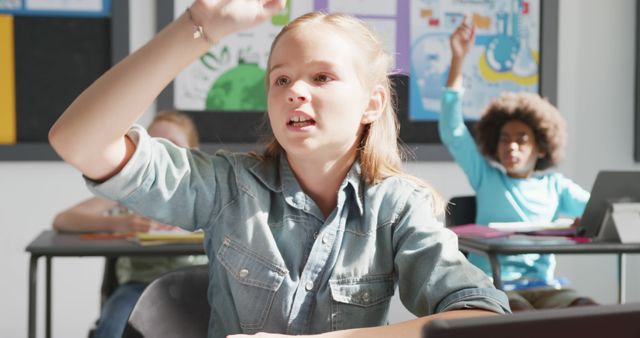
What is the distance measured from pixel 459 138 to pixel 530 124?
294 millimetres

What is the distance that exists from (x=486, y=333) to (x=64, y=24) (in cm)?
379

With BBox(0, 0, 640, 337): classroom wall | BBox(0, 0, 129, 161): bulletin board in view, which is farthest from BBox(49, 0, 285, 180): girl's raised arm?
BBox(0, 0, 640, 337): classroom wall

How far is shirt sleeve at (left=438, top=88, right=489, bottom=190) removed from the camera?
11.4 feet

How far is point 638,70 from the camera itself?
4.59m

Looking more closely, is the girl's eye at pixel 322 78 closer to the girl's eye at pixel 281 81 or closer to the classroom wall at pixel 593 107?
the girl's eye at pixel 281 81

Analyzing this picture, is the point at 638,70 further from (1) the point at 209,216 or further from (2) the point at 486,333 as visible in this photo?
(2) the point at 486,333

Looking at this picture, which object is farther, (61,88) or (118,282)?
(61,88)

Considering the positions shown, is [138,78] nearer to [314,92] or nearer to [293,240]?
[314,92]

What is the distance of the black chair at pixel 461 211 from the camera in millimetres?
3291

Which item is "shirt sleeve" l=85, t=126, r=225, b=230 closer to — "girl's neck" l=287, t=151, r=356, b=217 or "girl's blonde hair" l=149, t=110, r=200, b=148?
"girl's neck" l=287, t=151, r=356, b=217

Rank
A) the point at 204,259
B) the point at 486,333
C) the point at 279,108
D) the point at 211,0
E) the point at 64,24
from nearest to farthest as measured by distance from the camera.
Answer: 1. the point at 486,333
2. the point at 211,0
3. the point at 279,108
4. the point at 204,259
5. the point at 64,24

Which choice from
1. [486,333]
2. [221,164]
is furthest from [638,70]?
[486,333]

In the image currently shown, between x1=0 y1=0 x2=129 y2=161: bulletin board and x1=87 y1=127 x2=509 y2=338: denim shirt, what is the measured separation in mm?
2911

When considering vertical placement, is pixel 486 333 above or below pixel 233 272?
above
